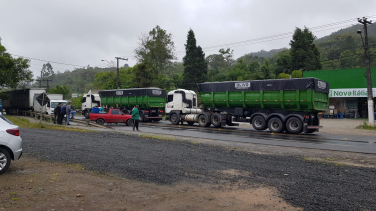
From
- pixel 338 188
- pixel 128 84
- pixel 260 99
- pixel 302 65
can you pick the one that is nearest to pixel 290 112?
pixel 260 99

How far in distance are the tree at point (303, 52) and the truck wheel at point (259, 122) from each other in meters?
35.5

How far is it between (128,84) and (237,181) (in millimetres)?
54918

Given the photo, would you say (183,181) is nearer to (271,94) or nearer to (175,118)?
(271,94)

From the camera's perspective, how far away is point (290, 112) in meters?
20.3

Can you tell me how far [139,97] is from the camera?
30.7 metres

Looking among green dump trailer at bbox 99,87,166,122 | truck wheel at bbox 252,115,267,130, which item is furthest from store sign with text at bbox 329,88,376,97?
green dump trailer at bbox 99,87,166,122

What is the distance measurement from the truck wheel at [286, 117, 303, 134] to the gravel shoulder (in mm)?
8719

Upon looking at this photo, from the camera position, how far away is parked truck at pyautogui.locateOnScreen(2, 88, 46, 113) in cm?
3978

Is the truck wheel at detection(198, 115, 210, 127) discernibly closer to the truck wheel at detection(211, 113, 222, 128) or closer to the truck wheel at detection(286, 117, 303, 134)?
the truck wheel at detection(211, 113, 222, 128)

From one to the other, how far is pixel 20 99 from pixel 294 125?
122 ft

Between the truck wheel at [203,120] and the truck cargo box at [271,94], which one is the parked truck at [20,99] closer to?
the truck wheel at [203,120]

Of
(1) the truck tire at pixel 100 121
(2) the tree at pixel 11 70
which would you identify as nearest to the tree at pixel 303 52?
(1) the truck tire at pixel 100 121

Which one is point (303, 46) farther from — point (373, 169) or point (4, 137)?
point (4, 137)

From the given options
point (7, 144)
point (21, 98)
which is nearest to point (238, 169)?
point (7, 144)
